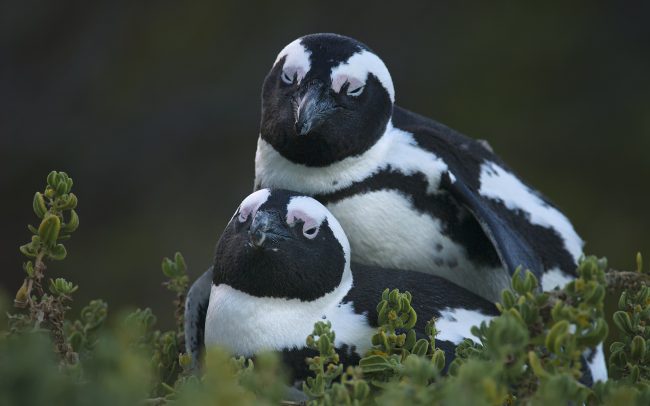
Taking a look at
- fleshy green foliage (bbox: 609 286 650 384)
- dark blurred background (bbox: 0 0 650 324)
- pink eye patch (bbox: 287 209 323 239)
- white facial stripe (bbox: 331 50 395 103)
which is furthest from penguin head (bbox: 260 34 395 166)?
dark blurred background (bbox: 0 0 650 324)

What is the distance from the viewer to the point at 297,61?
5.38ft

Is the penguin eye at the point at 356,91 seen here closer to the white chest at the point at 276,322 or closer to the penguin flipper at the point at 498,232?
the penguin flipper at the point at 498,232

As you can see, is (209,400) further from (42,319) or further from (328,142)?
(328,142)

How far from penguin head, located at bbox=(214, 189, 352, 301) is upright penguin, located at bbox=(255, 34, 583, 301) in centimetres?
9

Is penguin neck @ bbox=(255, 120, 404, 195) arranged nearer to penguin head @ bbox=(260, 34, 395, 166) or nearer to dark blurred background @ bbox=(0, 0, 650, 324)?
penguin head @ bbox=(260, 34, 395, 166)

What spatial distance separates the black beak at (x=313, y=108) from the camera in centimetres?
157

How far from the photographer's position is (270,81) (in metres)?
1.71

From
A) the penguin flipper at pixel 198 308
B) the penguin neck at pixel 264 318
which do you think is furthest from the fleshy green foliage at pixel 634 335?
the penguin flipper at pixel 198 308

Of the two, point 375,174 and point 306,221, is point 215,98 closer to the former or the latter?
point 375,174

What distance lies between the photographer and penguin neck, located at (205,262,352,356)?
148cm

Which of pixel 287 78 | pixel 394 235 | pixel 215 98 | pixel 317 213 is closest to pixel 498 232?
pixel 394 235

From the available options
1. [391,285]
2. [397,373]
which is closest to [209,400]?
[397,373]

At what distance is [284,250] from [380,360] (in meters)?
0.29

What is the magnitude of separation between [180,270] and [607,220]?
287 cm
